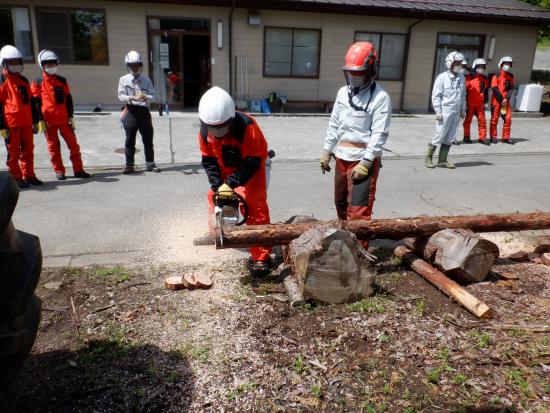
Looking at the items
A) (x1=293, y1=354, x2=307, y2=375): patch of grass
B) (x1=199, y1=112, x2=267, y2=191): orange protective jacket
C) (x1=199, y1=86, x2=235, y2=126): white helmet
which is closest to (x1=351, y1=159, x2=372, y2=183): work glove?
(x1=199, y1=112, x2=267, y2=191): orange protective jacket

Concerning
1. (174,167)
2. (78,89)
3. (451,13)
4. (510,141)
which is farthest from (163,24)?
A: (510,141)

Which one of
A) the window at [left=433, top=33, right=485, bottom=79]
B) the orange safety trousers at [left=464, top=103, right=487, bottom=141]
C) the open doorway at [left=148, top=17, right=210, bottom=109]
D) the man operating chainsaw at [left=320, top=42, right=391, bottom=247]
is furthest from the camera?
the window at [left=433, top=33, right=485, bottom=79]

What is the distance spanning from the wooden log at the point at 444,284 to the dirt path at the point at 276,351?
0.29 feet

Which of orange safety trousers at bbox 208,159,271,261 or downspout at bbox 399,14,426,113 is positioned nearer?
orange safety trousers at bbox 208,159,271,261

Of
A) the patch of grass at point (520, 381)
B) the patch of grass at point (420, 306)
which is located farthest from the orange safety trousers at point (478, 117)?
the patch of grass at point (520, 381)

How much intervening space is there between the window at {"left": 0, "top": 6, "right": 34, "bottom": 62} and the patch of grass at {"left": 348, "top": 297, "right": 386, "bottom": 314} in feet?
48.7

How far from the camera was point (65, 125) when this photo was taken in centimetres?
786

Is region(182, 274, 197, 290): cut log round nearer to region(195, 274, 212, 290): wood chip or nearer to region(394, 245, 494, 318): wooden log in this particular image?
region(195, 274, 212, 290): wood chip

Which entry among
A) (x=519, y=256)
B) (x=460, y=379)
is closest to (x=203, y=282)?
(x=460, y=379)

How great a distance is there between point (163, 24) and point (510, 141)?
11.5 metres

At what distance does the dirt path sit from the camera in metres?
2.89

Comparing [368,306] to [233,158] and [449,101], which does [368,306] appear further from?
[449,101]

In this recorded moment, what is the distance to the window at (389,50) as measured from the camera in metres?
17.0

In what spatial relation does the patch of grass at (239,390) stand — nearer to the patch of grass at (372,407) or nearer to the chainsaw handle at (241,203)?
the patch of grass at (372,407)
